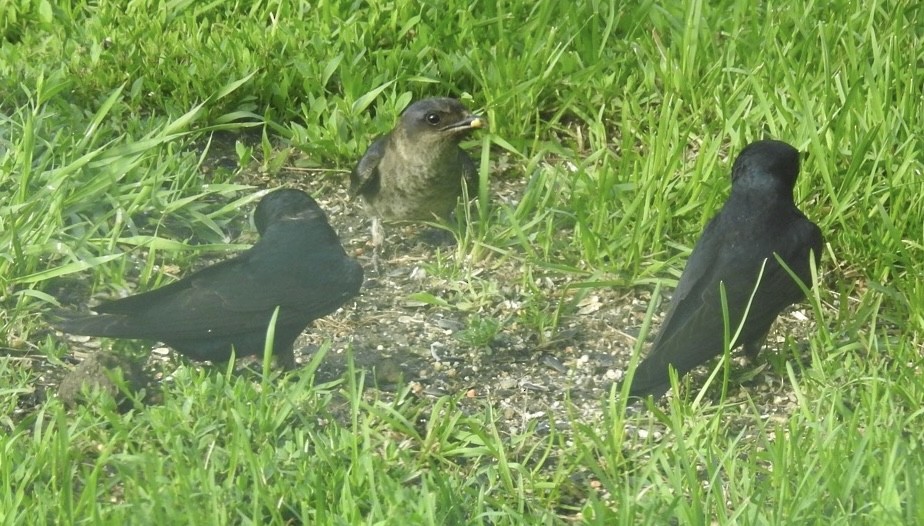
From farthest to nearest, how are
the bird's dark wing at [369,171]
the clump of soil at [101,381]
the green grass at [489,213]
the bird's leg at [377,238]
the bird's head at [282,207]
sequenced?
1. the bird's dark wing at [369,171]
2. the bird's leg at [377,238]
3. the bird's head at [282,207]
4. the clump of soil at [101,381]
5. the green grass at [489,213]

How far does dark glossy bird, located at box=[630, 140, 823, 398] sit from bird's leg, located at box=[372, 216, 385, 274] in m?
1.39

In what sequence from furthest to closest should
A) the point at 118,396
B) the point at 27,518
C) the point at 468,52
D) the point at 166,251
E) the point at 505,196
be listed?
the point at 468,52 → the point at 505,196 → the point at 166,251 → the point at 118,396 → the point at 27,518

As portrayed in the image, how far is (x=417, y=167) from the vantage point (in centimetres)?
583

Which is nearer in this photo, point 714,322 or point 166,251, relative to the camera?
point 714,322

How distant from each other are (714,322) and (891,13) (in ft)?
7.85

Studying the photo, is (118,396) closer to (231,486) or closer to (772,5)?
(231,486)

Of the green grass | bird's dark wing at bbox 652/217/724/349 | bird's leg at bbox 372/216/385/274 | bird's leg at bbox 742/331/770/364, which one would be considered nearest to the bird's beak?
the green grass

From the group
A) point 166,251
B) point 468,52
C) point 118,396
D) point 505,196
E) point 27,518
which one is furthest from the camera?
point 468,52

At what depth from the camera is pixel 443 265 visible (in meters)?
5.63

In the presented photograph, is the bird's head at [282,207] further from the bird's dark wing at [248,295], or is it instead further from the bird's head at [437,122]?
the bird's head at [437,122]

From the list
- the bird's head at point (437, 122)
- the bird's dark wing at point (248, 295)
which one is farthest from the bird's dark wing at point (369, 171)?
the bird's dark wing at point (248, 295)

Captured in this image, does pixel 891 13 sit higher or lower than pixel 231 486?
higher

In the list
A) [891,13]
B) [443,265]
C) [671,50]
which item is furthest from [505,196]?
[891,13]

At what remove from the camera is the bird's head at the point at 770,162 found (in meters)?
5.20
